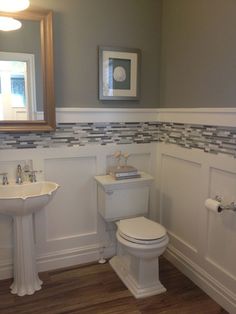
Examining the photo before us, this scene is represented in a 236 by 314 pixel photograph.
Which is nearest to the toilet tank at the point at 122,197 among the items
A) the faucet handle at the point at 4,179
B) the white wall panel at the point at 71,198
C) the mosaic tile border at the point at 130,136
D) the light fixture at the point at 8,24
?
the white wall panel at the point at 71,198

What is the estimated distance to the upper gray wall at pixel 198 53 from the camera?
187 centimetres

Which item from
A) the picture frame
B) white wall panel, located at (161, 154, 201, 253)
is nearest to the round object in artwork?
the picture frame

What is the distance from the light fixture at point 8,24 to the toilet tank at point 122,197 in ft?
4.19

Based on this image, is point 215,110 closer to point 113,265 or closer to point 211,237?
point 211,237

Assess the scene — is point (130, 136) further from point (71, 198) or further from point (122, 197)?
point (71, 198)

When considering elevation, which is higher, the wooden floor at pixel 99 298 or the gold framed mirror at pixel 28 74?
the gold framed mirror at pixel 28 74

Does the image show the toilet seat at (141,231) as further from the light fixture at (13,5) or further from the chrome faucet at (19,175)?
the light fixture at (13,5)

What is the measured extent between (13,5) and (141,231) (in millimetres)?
1785

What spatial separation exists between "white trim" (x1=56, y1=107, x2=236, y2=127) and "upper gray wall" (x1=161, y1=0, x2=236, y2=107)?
0.05m

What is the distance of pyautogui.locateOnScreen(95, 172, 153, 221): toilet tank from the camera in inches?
92.9

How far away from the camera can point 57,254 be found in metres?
2.49

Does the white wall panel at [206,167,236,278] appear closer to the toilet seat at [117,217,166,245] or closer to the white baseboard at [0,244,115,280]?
the toilet seat at [117,217,166,245]

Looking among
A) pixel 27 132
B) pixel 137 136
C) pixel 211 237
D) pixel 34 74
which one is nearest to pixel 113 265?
pixel 211 237

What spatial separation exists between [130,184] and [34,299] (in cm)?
109
